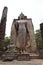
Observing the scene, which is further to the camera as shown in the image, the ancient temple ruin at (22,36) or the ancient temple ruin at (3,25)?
the ancient temple ruin at (3,25)

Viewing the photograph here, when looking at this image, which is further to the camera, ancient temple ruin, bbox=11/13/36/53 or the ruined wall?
the ruined wall

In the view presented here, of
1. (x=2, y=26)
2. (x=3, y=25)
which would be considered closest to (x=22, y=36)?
(x=2, y=26)

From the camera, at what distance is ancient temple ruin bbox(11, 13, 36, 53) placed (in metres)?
6.81

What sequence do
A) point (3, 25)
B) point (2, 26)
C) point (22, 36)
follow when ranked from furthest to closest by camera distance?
point (3, 25), point (2, 26), point (22, 36)

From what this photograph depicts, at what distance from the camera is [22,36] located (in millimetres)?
6812

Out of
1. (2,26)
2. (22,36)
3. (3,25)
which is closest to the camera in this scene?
(22,36)

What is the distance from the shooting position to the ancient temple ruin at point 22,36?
22.3ft

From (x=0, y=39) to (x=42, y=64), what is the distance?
16.1ft

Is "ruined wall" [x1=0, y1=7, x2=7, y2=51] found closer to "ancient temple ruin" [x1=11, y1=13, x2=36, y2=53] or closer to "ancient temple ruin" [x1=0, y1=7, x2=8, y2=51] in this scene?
"ancient temple ruin" [x1=0, y1=7, x2=8, y2=51]

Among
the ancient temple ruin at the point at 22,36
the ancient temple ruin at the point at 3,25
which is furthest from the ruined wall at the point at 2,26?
the ancient temple ruin at the point at 22,36

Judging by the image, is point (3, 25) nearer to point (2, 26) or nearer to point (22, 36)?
point (2, 26)

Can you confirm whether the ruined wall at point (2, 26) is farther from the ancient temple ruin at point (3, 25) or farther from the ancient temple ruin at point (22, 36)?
the ancient temple ruin at point (22, 36)

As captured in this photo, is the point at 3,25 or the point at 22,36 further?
the point at 3,25

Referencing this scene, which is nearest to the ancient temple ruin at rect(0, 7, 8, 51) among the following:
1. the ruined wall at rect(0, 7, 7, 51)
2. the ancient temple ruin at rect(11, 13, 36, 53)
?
the ruined wall at rect(0, 7, 7, 51)
